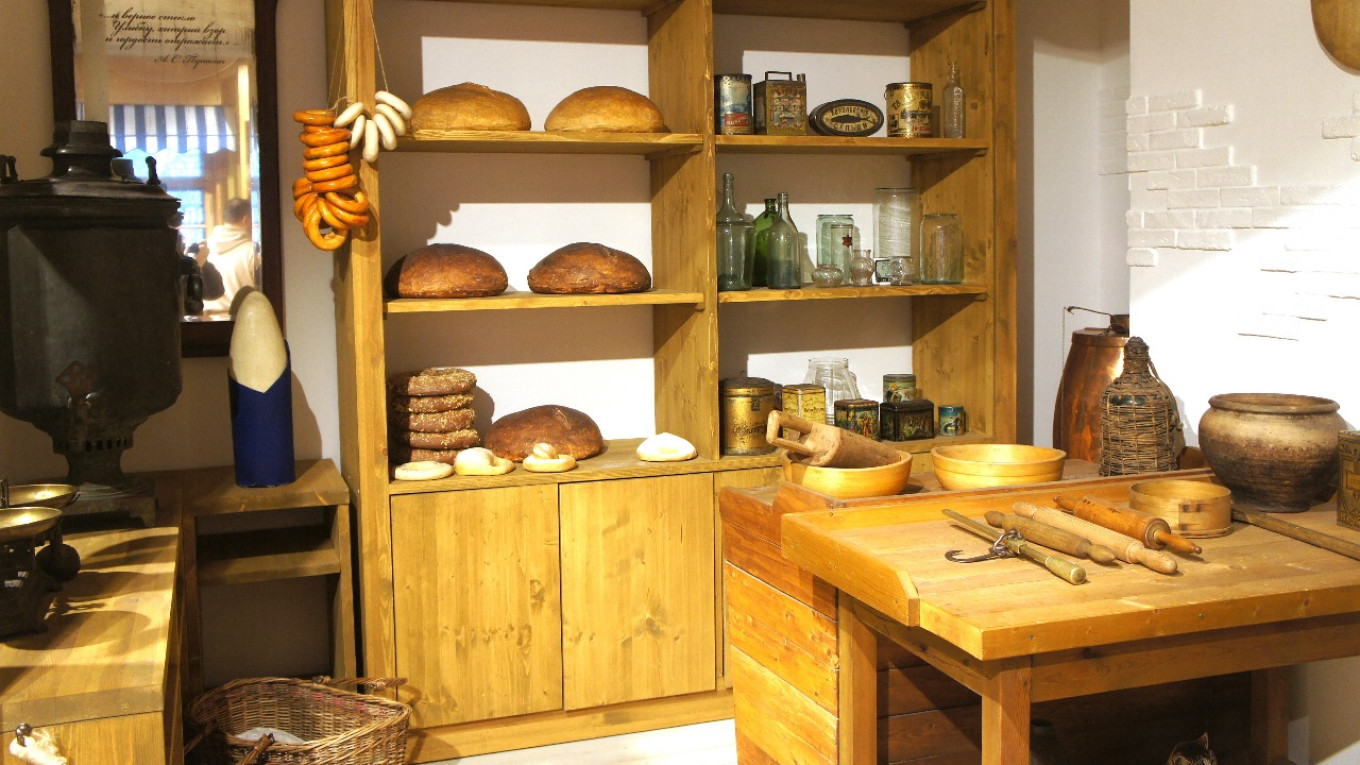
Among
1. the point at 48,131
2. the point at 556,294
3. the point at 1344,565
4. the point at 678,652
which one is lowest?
the point at 678,652

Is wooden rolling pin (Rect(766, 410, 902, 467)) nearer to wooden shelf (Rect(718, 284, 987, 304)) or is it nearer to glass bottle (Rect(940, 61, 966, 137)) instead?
wooden shelf (Rect(718, 284, 987, 304))

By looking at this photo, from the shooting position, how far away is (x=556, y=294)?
352cm

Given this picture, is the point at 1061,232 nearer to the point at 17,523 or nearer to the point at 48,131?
the point at 48,131

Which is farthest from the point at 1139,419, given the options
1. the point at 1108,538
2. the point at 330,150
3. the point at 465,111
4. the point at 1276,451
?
the point at 330,150

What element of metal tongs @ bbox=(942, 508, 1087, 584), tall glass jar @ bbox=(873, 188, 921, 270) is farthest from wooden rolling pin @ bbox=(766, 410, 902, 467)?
tall glass jar @ bbox=(873, 188, 921, 270)

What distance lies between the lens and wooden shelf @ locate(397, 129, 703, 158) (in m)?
3.32

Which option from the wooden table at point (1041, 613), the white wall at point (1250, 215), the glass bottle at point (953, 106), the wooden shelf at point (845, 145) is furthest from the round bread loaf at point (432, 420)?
the white wall at point (1250, 215)

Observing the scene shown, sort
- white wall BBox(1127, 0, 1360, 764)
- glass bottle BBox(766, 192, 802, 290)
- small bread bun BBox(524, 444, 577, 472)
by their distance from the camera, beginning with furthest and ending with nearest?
glass bottle BBox(766, 192, 802, 290) → small bread bun BBox(524, 444, 577, 472) → white wall BBox(1127, 0, 1360, 764)

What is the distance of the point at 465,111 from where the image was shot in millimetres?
3352

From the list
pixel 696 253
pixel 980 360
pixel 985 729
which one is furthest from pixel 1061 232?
pixel 985 729

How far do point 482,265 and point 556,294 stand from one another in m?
0.22

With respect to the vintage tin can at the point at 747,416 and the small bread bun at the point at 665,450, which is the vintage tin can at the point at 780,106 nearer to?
the vintage tin can at the point at 747,416

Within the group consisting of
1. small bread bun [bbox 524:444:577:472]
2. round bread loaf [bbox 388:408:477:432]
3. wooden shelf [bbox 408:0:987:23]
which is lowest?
small bread bun [bbox 524:444:577:472]

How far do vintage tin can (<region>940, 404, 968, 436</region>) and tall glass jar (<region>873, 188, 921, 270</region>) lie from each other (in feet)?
1.66
